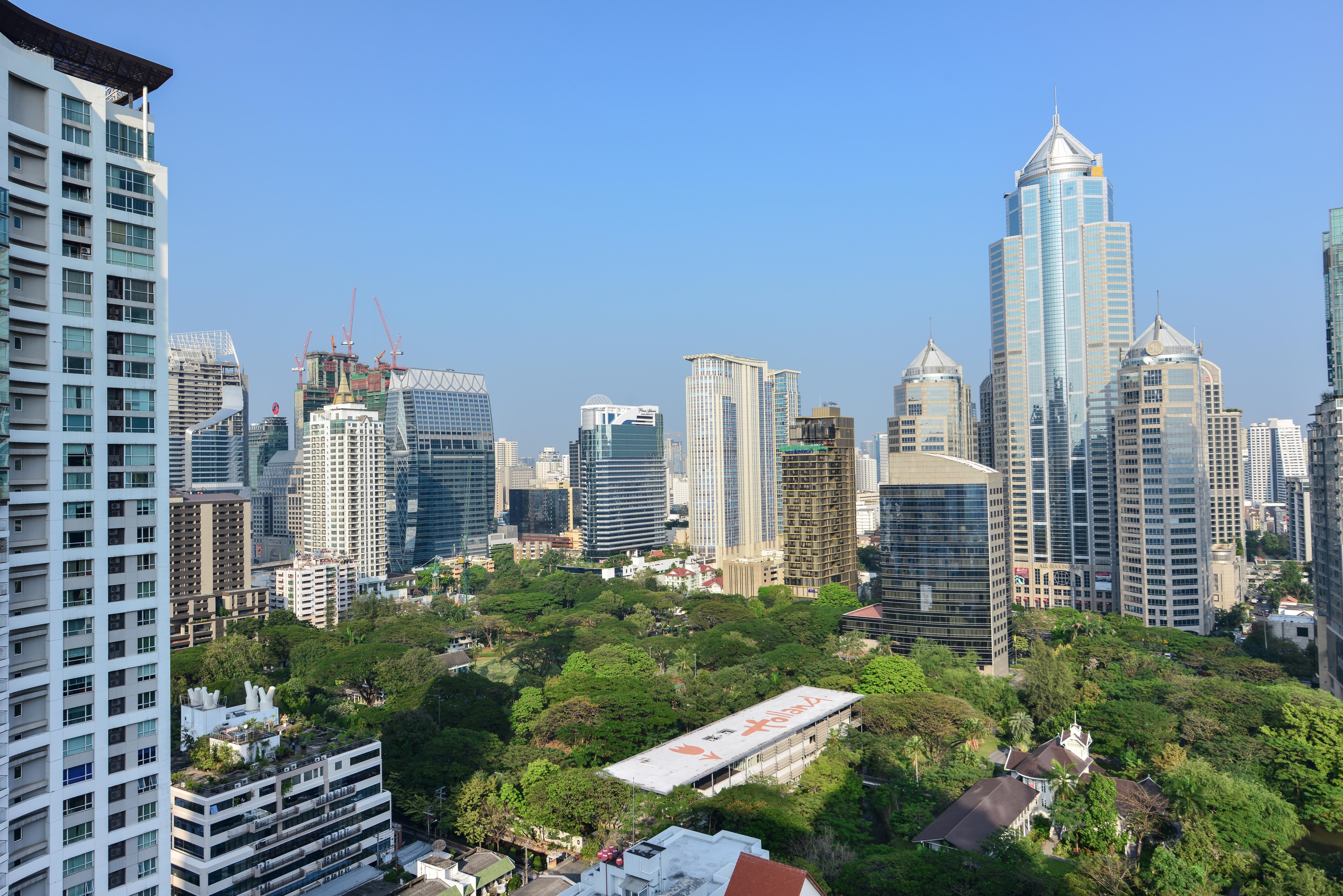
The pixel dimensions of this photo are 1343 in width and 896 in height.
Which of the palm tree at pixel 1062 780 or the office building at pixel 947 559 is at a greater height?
the office building at pixel 947 559

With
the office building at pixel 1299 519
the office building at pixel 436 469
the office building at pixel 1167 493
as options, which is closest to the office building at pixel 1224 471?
the office building at pixel 1167 493

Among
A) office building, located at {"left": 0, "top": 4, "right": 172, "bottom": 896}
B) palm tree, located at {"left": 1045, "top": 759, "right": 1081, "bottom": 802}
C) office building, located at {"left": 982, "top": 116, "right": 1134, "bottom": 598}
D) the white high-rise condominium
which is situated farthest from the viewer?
the white high-rise condominium

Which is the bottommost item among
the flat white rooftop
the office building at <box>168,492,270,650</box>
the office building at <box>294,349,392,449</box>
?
the flat white rooftop

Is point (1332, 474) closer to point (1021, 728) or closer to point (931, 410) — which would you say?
point (1021, 728)

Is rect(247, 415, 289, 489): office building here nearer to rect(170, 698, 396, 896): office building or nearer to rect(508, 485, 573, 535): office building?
rect(508, 485, 573, 535): office building

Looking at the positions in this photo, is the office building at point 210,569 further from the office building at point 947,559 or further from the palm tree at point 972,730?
the palm tree at point 972,730

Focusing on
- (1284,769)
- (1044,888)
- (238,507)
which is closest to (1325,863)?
(1284,769)

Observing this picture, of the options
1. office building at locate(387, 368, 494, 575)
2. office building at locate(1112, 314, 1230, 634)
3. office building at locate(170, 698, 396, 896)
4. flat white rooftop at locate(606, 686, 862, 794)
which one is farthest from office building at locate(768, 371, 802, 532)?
office building at locate(170, 698, 396, 896)
